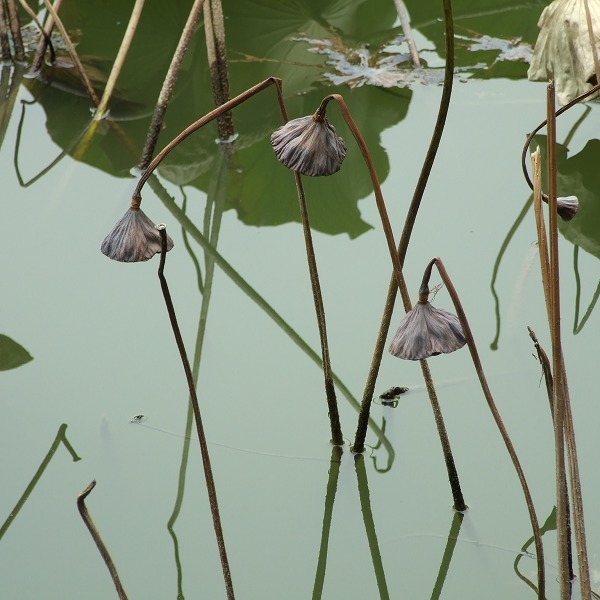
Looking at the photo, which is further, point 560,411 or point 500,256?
point 500,256

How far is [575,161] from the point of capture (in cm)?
242

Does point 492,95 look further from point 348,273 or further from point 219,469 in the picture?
point 219,469

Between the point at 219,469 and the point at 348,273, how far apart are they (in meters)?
0.63

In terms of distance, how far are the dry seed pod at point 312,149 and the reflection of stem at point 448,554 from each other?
0.71 m

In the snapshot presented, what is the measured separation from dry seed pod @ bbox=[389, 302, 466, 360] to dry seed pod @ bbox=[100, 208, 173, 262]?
0.96ft

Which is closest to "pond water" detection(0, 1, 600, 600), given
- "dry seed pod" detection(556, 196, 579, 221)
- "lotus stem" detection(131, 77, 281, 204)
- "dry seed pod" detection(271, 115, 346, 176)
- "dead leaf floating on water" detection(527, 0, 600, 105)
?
"dead leaf floating on water" detection(527, 0, 600, 105)

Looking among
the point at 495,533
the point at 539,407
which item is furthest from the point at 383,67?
the point at 495,533

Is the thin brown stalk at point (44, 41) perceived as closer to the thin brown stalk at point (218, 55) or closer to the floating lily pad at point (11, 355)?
the thin brown stalk at point (218, 55)

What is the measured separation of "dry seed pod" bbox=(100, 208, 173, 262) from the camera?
102cm

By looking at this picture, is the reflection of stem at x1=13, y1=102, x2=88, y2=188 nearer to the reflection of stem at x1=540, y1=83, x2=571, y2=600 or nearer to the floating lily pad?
the floating lily pad

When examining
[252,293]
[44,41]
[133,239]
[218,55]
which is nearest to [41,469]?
[252,293]

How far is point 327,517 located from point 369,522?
74 mm

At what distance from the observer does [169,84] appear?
228cm

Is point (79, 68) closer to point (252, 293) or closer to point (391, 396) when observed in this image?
point (252, 293)
